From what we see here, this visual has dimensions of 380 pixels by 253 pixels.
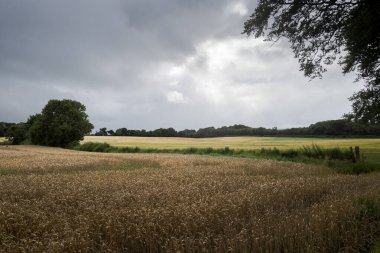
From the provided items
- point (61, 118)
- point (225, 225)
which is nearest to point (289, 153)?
point (225, 225)

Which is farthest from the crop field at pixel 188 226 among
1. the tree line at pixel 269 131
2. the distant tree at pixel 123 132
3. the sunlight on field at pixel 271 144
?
the distant tree at pixel 123 132

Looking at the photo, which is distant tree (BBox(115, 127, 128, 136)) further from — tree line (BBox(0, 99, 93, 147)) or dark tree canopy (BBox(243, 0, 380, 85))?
dark tree canopy (BBox(243, 0, 380, 85))

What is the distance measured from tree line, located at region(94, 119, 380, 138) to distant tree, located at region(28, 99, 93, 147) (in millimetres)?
36963

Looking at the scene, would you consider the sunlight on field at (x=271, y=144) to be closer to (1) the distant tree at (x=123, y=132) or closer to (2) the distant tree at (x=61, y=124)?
(2) the distant tree at (x=61, y=124)

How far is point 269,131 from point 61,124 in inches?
2045

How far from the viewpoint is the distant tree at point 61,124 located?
72.5 meters

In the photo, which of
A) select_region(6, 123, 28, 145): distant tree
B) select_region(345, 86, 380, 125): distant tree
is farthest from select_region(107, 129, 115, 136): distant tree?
select_region(345, 86, 380, 125): distant tree

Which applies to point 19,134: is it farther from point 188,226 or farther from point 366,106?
point 188,226

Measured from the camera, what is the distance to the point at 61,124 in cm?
7306

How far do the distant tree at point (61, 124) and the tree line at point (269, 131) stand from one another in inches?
1455

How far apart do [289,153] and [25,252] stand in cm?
3545

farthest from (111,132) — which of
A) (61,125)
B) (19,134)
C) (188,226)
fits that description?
(188,226)

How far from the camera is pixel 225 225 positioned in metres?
7.01

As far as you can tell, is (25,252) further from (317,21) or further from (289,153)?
(289,153)
